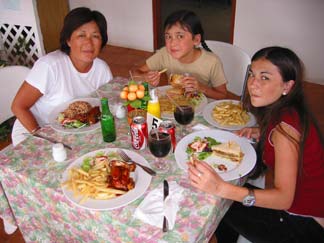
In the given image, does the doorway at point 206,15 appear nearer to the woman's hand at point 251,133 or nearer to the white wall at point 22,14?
the white wall at point 22,14

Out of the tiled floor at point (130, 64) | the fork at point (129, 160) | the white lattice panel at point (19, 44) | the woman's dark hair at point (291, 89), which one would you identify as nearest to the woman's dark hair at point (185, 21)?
the woman's dark hair at point (291, 89)

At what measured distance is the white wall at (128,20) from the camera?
3.94m

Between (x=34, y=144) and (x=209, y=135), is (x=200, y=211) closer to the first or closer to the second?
(x=209, y=135)

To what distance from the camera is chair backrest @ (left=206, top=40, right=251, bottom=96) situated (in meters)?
2.00

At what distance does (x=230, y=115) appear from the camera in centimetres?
146

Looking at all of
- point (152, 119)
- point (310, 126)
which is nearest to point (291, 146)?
point (310, 126)

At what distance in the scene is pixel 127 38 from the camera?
4.21 m

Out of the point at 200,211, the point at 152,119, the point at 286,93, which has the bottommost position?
the point at 200,211

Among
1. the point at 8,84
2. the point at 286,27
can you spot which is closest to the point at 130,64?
the point at 286,27

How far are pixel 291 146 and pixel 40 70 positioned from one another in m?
1.21

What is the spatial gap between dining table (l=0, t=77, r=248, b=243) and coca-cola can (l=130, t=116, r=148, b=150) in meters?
0.03

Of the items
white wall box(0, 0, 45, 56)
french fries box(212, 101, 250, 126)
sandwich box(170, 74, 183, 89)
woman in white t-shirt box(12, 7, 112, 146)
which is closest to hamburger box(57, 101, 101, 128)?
woman in white t-shirt box(12, 7, 112, 146)

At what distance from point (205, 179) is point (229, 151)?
231 mm

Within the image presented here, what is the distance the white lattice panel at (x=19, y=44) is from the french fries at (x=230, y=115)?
2.54 metres
